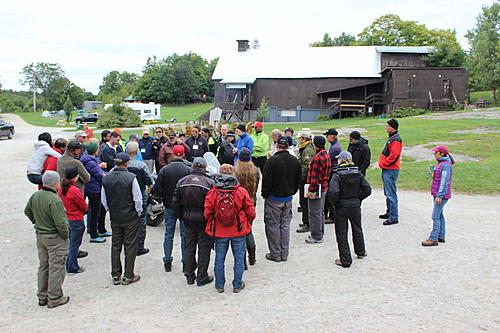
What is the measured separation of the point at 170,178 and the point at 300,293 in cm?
267

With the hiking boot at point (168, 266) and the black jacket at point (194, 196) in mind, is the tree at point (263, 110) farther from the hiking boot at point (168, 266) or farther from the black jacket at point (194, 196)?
the black jacket at point (194, 196)

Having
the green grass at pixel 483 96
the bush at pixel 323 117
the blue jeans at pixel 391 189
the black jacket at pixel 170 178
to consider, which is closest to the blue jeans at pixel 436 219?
the blue jeans at pixel 391 189

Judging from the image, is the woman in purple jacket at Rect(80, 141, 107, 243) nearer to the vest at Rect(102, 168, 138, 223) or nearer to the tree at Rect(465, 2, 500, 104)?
the vest at Rect(102, 168, 138, 223)

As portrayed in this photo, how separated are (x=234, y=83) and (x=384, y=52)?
657 inches

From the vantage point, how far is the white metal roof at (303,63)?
41.5 meters

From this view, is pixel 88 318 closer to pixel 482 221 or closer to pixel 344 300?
pixel 344 300

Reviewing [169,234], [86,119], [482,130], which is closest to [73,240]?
[169,234]

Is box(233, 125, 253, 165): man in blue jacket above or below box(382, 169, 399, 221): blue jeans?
above

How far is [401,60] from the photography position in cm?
4191

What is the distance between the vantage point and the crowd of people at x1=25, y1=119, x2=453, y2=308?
507cm

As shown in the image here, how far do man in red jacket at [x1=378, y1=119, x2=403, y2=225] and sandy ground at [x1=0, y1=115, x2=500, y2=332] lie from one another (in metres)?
0.58

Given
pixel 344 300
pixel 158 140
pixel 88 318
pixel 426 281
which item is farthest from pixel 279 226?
pixel 158 140

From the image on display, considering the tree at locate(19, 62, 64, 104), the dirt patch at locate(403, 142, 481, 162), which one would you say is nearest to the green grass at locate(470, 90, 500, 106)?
the dirt patch at locate(403, 142, 481, 162)

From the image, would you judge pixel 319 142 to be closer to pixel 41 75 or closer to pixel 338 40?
pixel 338 40
